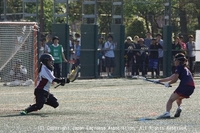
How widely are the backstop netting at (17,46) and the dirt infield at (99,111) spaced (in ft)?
2.86

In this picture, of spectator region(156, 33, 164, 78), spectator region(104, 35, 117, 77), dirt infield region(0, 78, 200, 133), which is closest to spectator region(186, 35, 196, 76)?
spectator region(156, 33, 164, 78)

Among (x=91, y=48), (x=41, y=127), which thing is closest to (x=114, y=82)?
(x=91, y=48)

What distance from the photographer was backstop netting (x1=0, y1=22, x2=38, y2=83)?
2081 cm

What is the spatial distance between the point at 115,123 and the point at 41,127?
1.62 metres

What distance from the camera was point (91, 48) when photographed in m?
30.4

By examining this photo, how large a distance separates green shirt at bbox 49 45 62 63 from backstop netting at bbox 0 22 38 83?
18.8ft

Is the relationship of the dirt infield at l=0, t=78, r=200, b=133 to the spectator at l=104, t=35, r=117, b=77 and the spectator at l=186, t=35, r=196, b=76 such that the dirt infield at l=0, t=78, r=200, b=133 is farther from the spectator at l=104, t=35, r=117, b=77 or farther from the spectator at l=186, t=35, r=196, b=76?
the spectator at l=186, t=35, r=196, b=76

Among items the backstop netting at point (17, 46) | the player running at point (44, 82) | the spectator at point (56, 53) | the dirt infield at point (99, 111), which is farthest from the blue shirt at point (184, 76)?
the spectator at point (56, 53)

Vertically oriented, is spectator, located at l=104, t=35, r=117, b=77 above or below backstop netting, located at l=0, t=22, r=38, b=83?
below

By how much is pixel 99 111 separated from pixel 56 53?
10885 mm

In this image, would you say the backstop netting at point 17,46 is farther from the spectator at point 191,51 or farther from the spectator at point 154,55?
the spectator at point 191,51

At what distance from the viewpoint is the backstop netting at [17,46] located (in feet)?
68.3

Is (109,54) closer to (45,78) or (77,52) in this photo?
(77,52)

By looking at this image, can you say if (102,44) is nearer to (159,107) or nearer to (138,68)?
(138,68)
